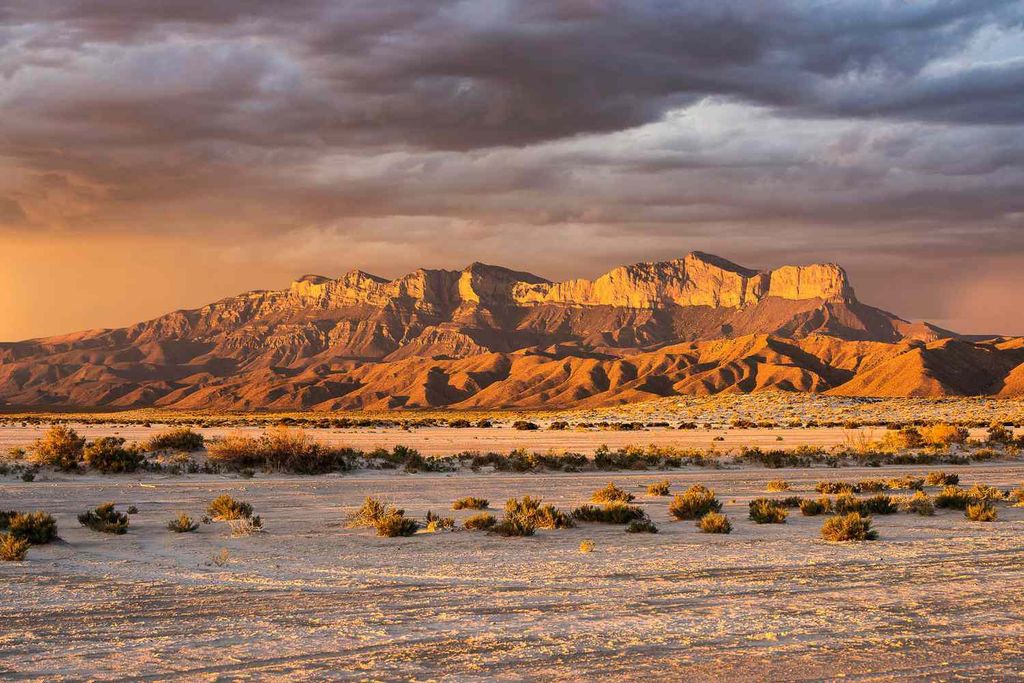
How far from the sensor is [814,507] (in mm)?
20906

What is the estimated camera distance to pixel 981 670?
8.48 meters

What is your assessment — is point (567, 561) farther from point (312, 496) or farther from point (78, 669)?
point (312, 496)

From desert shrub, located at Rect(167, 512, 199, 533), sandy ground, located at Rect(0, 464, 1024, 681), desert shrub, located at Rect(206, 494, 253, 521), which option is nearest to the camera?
sandy ground, located at Rect(0, 464, 1024, 681)

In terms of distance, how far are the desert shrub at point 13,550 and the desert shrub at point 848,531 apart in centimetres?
1231

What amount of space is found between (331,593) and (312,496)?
13.8m

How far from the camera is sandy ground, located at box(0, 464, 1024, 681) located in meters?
8.68

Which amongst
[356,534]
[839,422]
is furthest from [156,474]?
[839,422]

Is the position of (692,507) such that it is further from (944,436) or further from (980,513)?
(944,436)

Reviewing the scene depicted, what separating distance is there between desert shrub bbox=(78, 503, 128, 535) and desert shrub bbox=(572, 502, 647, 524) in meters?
8.20

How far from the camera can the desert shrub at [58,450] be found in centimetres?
3388

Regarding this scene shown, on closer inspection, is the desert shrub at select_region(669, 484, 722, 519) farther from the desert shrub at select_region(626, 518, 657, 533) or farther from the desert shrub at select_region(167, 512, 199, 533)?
the desert shrub at select_region(167, 512, 199, 533)

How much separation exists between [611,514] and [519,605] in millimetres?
8028

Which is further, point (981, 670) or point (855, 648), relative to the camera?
point (855, 648)

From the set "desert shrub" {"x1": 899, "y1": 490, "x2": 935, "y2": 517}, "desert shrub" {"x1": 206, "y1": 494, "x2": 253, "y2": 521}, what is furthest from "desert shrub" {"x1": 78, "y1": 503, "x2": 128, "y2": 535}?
"desert shrub" {"x1": 899, "y1": 490, "x2": 935, "y2": 517}
